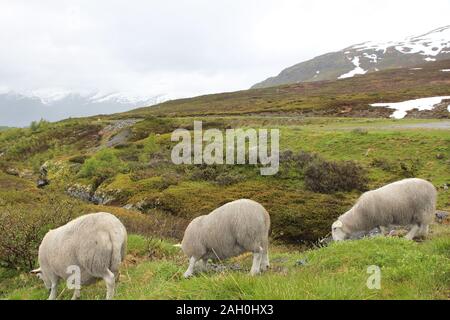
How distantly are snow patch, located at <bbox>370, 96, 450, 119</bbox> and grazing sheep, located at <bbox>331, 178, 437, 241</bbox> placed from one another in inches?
1374

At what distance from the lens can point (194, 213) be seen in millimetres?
18906

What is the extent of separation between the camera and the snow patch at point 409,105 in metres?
45.1

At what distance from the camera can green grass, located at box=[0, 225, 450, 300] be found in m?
5.21

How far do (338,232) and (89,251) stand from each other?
6817 millimetres

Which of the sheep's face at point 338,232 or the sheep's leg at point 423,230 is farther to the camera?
the sheep's face at point 338,232

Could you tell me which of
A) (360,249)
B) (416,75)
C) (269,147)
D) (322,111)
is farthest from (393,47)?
(360,249)

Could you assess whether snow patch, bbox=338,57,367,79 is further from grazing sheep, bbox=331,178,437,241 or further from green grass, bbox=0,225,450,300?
green grass, bbox=0,225,450,300

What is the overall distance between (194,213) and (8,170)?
27.5 meters

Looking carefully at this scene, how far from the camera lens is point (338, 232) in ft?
37.1

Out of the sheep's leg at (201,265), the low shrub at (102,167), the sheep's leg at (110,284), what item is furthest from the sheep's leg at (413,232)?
the low shrub at (102,167)

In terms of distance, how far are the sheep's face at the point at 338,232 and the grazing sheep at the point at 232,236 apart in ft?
10.00

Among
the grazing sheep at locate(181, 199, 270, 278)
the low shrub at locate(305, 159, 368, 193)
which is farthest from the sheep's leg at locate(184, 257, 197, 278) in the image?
the low shrub at locate(305, 159, 368, 193)

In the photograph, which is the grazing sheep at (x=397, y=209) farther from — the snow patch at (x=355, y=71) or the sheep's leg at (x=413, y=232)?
the snow patch at (x=355, y=71)
